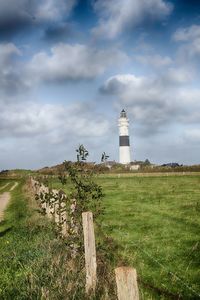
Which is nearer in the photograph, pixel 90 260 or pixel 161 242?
pixel 90 260

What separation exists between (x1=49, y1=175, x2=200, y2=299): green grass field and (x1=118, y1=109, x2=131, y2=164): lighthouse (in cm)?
7585

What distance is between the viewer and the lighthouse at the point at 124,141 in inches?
3971

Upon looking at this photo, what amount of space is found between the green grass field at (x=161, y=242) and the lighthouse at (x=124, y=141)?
75852 mm

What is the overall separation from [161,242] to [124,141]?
87619 mm

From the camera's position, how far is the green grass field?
9258mm

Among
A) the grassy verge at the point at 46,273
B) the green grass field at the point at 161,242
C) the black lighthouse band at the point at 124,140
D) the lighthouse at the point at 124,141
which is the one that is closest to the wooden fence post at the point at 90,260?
the grassy verge at the point at 46,273

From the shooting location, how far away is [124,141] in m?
101

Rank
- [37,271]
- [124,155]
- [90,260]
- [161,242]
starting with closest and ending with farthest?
[90,260], [37,271], [161,242], [124,155]

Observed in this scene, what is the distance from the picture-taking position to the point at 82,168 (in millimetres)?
11062

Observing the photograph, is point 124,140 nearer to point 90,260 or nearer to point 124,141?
point 124,141

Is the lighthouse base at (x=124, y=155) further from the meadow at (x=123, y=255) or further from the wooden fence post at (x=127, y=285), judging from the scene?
the wooden fence post at (x=127, y=285)

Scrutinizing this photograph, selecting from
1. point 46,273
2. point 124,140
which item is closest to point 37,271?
point 46,273

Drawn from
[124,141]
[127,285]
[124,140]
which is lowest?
[127,285]

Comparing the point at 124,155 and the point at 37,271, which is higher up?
the point at 124,155
